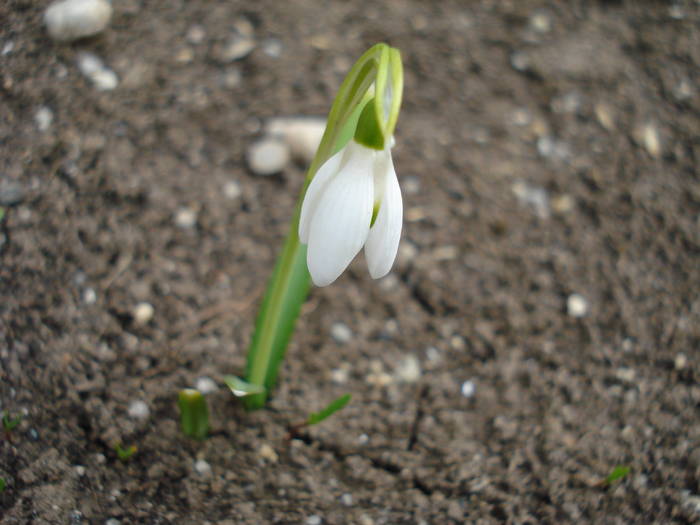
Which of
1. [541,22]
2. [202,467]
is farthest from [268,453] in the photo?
Result: [541,22]

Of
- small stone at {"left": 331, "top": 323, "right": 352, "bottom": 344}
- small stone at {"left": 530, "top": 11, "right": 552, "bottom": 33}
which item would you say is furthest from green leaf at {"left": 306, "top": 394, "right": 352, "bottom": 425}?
small stone at {"left": 530, "top": 11, "right": 552, "bottom": 33}

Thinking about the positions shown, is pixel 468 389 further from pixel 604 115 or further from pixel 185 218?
pixel 604 115

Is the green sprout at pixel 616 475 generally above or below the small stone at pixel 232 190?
below

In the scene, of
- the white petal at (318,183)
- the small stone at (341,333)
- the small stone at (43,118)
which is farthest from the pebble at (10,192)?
the white petal at (318,183)

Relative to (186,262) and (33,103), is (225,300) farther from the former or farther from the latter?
(33,103)

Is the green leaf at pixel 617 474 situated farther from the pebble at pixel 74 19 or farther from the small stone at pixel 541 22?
the pebble at pixel 74 19

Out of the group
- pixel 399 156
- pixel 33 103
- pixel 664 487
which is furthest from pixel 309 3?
pixel 664 487

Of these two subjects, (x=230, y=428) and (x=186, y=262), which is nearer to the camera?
(x=230, y=428)
